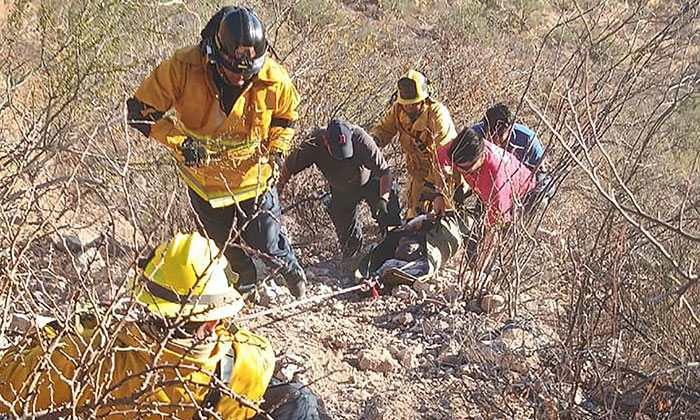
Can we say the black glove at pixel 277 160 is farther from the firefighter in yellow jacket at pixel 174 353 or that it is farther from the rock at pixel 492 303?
the firefighter in yellow jacket at pixel 174 353

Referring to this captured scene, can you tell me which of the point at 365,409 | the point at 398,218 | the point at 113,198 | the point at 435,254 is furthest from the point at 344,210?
the point at 365,409

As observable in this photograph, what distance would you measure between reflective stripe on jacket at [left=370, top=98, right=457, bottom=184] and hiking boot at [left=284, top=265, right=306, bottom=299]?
1159 millimetres

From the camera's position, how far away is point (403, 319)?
4281mm

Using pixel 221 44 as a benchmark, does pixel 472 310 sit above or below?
below

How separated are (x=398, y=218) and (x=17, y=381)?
3.69m

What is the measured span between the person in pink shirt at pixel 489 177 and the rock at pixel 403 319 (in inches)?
19.7

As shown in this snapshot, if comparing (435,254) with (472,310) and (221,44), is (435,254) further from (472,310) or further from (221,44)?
(221,44)

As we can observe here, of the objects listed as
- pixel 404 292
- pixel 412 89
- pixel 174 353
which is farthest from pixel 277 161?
pixel 174 353

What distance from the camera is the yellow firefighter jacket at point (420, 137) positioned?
5.15 metres

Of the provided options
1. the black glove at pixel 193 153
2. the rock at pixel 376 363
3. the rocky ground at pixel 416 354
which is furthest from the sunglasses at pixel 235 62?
the rock at pixel 376 363

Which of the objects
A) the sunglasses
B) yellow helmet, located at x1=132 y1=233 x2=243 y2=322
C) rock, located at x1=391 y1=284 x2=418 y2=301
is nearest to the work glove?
the sunglasses

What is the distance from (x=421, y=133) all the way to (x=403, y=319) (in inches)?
61.1

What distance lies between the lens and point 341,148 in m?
4.91

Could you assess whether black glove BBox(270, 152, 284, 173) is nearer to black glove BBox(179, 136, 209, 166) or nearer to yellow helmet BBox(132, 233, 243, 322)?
black glove BBox(179, 136, 209, 166)
